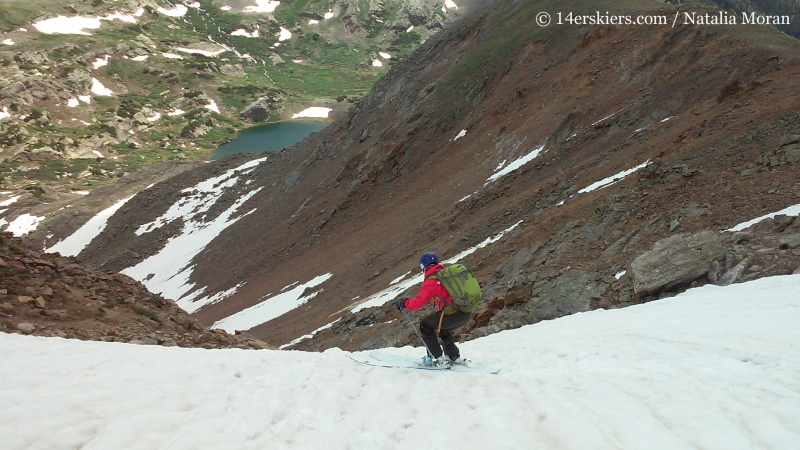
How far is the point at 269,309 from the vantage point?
3359cm

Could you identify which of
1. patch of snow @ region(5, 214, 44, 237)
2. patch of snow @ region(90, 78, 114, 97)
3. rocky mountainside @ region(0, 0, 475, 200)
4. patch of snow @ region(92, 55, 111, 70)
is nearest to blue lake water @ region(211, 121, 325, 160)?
rocky mountainside @ region(0, 0, 475, 200)

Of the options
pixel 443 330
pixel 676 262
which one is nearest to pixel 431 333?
pixel 443 330

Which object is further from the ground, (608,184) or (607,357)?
(607,357)

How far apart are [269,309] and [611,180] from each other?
23.5 m

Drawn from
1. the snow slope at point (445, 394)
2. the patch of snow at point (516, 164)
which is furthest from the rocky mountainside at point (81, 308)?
the patch of snow at point (516, 164)

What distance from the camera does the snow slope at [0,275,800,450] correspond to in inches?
212

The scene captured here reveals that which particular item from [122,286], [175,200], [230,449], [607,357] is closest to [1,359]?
[230,449]

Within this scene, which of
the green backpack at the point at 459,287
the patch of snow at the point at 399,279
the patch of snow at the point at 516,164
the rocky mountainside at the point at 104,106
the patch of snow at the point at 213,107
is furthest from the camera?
the patch of snow at the point at 213,107

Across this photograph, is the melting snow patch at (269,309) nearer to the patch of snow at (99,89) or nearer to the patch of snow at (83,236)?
the patch of snow at (83,236)

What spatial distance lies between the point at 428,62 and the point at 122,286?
5070cm

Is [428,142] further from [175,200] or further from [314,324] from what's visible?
[175,200]

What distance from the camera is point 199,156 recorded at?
13825 cm

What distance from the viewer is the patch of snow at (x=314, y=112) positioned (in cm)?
17288

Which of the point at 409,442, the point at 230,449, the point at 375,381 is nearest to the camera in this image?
the point at 230,449
